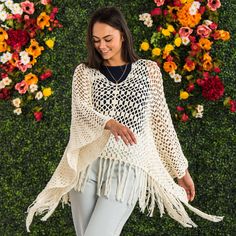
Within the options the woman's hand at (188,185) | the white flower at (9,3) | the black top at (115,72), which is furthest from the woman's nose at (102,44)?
the white flower at (9,3)

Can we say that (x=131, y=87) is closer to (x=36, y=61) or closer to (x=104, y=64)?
(x=104, y=64)

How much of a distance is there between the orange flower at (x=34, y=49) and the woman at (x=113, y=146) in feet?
3.68

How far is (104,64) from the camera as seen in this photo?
247cm

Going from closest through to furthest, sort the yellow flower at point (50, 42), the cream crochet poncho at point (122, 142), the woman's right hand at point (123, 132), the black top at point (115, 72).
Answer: the woman's right hand at point (123, 132) → the cream crochet poncho at point (122, 142) → the black top at point (115, 72) → the yellow flower at point (50, 42)

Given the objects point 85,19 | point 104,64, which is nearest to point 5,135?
point 85,19

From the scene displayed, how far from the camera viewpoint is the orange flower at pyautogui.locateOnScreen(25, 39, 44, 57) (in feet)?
11.5

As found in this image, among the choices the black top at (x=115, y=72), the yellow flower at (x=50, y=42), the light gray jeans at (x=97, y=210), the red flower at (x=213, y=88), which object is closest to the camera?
the light gray jeans at (x=97, y=210)

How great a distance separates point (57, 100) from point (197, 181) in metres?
0.99

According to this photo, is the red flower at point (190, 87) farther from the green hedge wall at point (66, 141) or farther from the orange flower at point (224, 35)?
the orange flower at point (224, 35)

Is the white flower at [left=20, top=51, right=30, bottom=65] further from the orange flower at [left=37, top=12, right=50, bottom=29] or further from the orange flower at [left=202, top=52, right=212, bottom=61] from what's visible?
the orange flower at [left=202, top=52, right=212, bottom=61]

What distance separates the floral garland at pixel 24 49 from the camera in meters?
3.51

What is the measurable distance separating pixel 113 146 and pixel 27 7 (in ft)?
5.02

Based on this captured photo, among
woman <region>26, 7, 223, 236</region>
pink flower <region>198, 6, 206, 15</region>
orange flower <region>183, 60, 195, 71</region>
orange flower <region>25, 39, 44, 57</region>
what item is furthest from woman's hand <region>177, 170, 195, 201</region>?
orange flower <region>25, 39, 44, 57</region>

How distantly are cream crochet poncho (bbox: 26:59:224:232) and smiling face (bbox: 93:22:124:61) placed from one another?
4.2 inches
